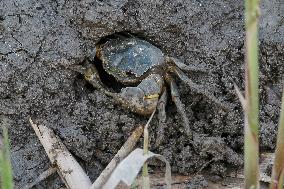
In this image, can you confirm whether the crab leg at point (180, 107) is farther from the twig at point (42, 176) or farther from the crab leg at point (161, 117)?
the twig at point (42, 176)

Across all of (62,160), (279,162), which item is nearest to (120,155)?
(62,160)

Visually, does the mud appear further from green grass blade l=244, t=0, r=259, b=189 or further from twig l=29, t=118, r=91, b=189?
green grass blade l=244, t=0, r=259, b=189

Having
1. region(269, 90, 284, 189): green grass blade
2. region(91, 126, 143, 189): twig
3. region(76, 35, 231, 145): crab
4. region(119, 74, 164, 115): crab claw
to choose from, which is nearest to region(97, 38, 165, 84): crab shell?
region(76, 35, 231, 145): crab

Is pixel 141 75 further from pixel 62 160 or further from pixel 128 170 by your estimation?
pixel 128 170

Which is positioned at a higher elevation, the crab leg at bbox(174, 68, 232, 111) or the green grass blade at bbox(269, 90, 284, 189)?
→ the crab leg at bbox(174, 68, 232, 111)

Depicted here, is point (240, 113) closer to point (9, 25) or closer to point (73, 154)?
point (73, 154)

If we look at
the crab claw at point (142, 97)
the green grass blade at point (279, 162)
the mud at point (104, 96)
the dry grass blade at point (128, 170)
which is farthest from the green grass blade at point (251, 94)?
the crab claw at point (142, 97)
